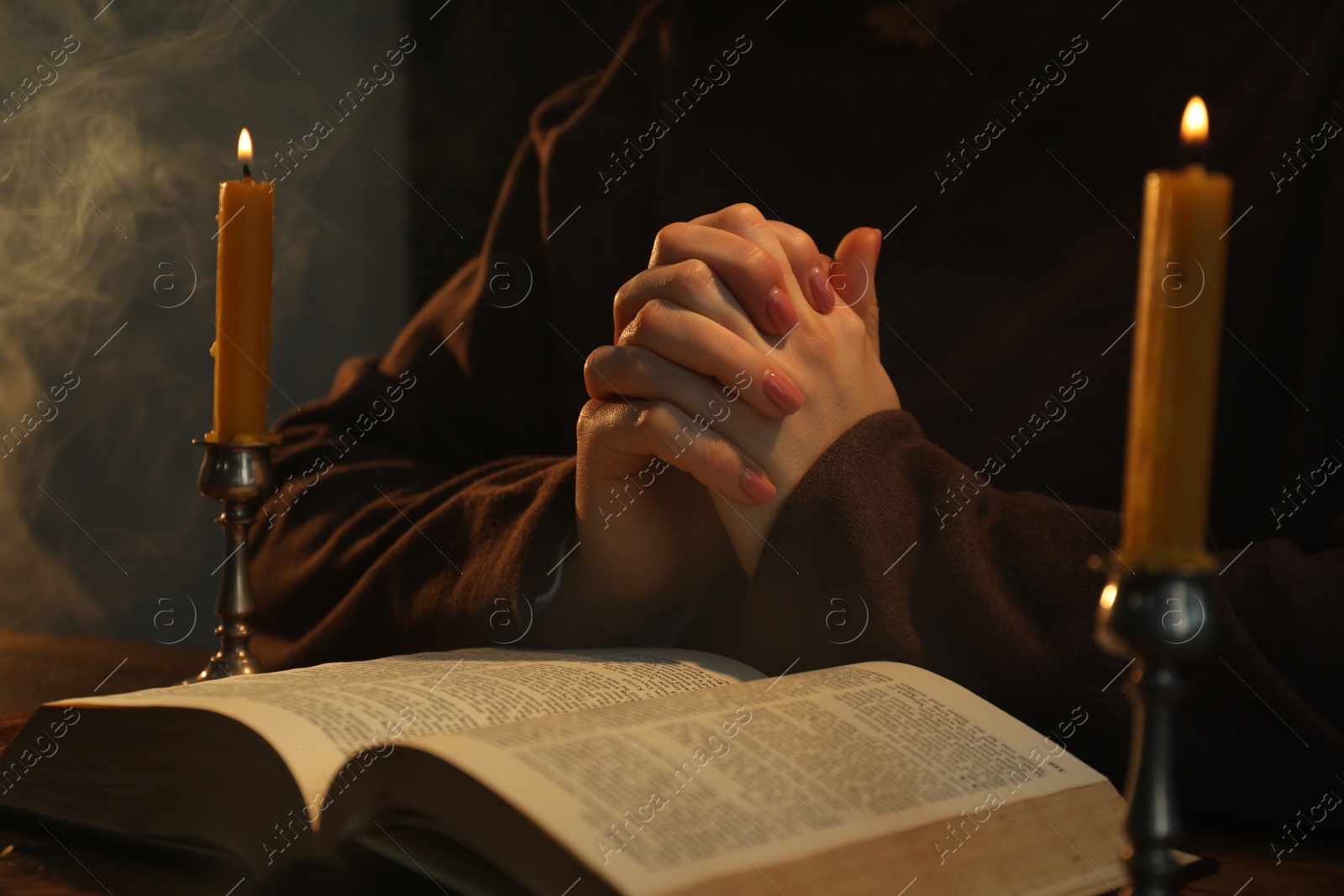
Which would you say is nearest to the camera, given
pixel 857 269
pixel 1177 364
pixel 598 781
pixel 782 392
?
pixel 1177 364

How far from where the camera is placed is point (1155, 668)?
33 centimetres

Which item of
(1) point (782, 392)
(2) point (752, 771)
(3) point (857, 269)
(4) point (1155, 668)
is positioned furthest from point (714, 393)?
(4) point (1155, 668)

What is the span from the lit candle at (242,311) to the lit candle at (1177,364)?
57 cm

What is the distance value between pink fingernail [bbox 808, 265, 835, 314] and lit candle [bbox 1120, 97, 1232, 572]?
17.5 inches

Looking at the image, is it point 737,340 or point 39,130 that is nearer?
point 737,340

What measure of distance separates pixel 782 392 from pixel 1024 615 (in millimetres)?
203

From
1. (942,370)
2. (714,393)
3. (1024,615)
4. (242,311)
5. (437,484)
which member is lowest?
(1024,615)

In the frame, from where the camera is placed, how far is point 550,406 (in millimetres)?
1400

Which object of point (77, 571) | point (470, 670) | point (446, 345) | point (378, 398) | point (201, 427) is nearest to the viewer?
point (470, 670)

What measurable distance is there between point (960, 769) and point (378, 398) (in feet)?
Answer: 2.85

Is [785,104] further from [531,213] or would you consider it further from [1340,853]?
[1340,853]

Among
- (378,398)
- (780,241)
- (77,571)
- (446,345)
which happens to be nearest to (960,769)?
(780,241)

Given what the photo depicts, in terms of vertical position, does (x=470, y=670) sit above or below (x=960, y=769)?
above

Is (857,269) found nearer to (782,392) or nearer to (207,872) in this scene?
(782,392)
